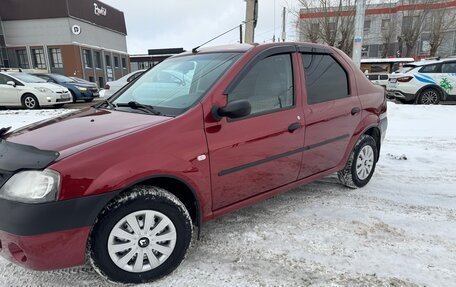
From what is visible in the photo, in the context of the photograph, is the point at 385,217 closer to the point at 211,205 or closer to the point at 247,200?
the point at 247,200

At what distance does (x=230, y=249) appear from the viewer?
2848mm

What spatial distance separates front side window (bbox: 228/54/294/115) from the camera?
291 centimetres

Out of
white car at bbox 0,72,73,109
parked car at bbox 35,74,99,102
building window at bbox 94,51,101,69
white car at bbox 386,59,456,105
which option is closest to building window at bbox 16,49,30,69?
building window at bbox 94,51,101,69

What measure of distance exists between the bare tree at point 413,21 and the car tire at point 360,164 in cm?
3423

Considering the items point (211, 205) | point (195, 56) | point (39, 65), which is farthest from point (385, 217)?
point (39, 65)

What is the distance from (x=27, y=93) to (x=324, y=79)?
37.8ft

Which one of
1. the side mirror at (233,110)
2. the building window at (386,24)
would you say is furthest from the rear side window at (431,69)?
the building window at (386,24)

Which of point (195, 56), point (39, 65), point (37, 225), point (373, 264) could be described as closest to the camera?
point (37, 225)

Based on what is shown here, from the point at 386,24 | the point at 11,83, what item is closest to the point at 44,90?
the point at 11,83

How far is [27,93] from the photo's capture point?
11852 mm

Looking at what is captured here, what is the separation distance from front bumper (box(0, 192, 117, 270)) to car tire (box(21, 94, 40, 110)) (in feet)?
36.8

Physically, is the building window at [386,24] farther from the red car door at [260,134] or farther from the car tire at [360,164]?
the red car door at [260,134]

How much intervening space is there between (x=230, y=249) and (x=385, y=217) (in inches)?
63.9

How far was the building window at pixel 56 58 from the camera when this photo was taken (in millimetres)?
34906
